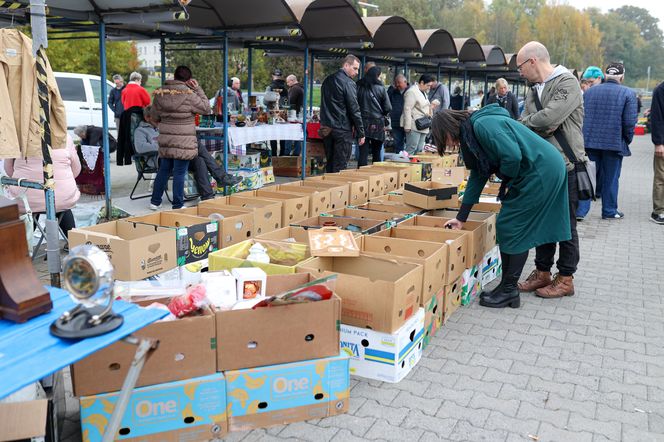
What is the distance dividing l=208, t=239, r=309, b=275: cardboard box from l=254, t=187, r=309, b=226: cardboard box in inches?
44.8

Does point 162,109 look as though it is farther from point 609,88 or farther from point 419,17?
point 419,17

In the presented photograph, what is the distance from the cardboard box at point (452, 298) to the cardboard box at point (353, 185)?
1949 millimetres

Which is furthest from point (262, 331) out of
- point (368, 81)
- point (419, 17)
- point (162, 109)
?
point (419, 17)

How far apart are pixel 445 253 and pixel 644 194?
8.14 metres

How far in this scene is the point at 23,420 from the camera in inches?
85.9

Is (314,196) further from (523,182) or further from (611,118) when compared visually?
(611,118)

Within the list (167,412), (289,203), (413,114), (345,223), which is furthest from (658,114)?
(167,412)

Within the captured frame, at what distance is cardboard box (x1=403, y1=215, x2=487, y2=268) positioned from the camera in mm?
4396

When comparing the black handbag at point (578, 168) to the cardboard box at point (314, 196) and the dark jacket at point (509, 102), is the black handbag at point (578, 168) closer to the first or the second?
the cardboard box at point (314, 196)

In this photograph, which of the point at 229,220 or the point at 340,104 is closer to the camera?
the point at 229,220

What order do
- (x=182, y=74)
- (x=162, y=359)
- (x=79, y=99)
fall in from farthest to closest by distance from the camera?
1. (x=79, y=99)
2. (x=182, y=74)
3. (x=162, y=359)

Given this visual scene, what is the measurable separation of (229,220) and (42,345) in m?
2.73

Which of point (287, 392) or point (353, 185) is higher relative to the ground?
point (353, 185)

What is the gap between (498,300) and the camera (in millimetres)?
4520
